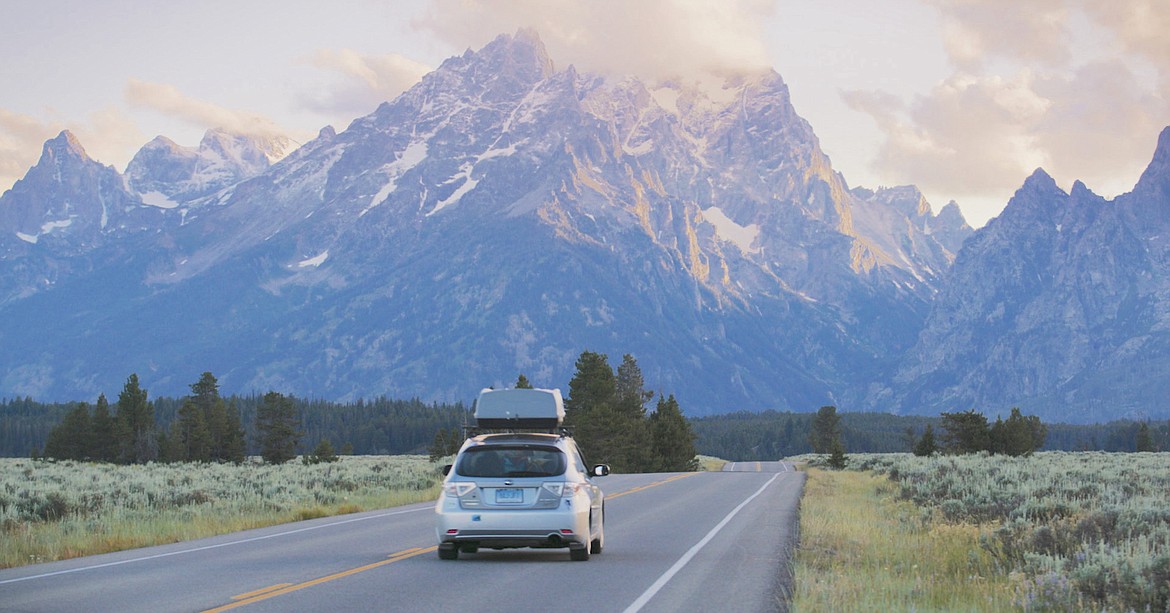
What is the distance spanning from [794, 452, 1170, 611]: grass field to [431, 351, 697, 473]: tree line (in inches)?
1638

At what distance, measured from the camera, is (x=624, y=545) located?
2038 centimetres

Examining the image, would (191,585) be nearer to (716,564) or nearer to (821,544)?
(716,564)

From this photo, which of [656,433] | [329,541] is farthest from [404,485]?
[656,433]

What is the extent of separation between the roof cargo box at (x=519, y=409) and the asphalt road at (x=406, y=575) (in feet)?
7.85

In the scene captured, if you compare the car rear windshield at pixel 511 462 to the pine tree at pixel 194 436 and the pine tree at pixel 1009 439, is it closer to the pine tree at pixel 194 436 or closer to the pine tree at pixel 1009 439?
the pine tree at pixel 1009 439

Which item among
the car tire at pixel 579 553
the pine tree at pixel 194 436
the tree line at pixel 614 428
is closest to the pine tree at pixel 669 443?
the tree line at pixel 614 428

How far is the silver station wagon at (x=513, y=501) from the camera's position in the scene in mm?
17062

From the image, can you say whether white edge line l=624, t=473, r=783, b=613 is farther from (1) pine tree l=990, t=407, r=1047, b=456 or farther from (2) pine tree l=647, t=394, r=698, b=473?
(2) pine tree l=647, t=394, r=698, b=473

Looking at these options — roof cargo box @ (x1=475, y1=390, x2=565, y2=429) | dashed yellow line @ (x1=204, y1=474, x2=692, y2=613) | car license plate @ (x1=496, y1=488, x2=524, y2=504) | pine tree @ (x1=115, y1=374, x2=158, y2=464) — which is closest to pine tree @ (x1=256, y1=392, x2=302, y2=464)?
pine tree @ (x1=115, y1=374, x2=158, y2=464)

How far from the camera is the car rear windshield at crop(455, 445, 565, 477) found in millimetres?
17469

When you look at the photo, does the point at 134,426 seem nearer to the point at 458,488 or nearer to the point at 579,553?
the point at 458,488

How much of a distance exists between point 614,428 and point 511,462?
190 feet

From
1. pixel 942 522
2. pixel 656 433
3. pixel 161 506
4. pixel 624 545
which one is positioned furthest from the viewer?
pixel 656 433

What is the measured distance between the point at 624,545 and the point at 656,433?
6829 cm
